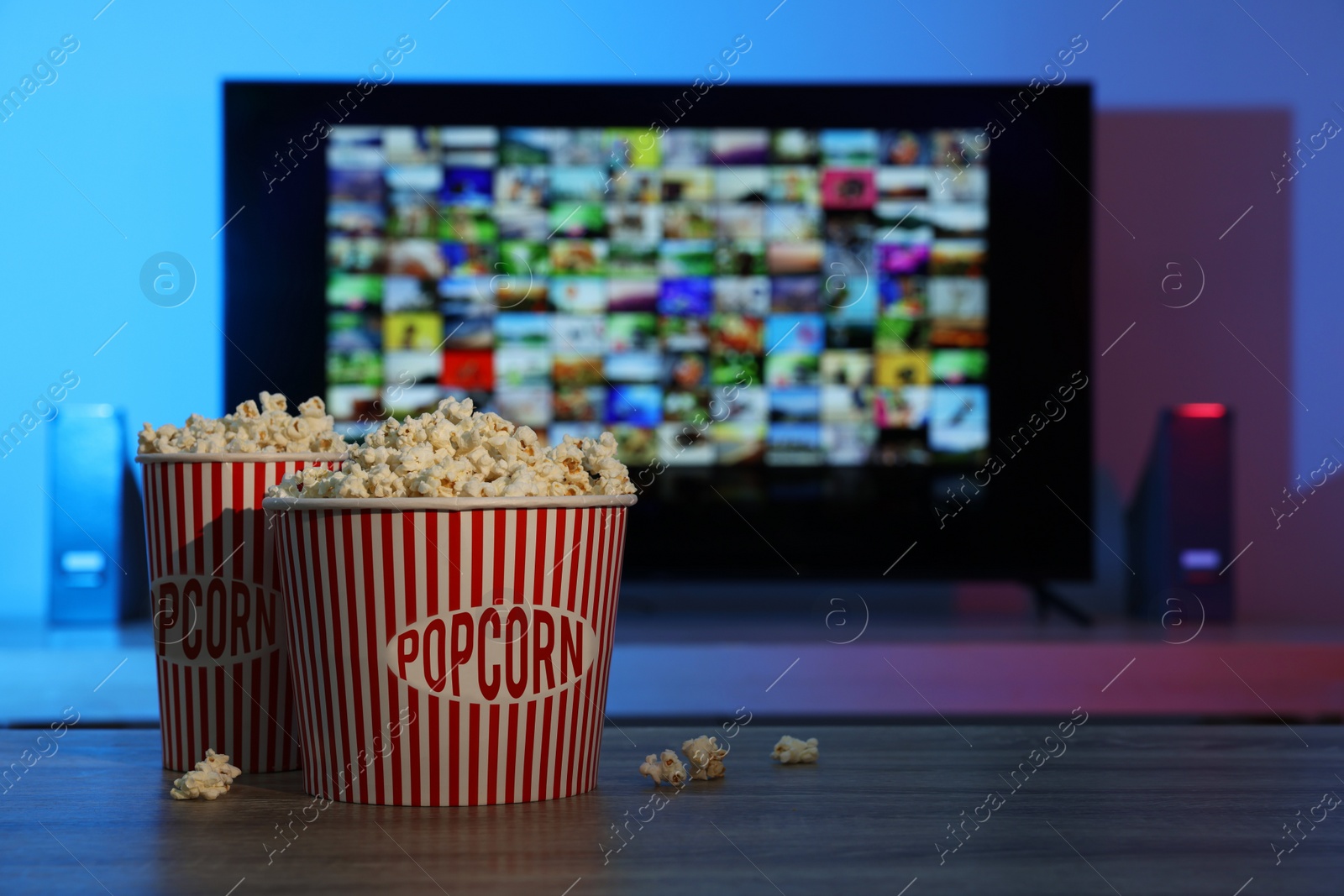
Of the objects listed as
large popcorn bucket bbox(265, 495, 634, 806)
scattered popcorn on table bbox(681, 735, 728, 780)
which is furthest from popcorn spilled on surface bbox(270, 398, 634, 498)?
scattered popcorn on table bbox(681, 735, 728, 780)

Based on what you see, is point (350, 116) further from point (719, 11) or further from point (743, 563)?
point (743, 563)

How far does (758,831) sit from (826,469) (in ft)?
8.38

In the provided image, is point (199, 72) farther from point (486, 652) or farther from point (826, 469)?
point (486, 652)

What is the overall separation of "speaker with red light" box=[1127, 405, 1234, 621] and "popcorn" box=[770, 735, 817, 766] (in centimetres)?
256

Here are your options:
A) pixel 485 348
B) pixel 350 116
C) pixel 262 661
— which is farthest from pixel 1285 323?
pixel 262 661

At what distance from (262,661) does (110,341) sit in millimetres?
2997

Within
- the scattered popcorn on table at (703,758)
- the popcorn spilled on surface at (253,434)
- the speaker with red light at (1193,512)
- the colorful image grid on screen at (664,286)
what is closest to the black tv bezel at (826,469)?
the colorful image grid on screen at (664,286)

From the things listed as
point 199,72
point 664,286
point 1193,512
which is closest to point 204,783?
point 664,286

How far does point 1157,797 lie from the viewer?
0.68 meters

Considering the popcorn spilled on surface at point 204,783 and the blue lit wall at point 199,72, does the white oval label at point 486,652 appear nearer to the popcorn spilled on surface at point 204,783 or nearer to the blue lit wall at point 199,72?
the popcorn spilled on surface at point 204,783

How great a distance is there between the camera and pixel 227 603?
0.81 m

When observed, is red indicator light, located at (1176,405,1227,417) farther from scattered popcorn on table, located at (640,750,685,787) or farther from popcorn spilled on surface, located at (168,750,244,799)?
popcorn spilled on surface, located at (168,750,244,799)

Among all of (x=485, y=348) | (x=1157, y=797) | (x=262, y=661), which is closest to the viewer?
(x=1157, y=797)

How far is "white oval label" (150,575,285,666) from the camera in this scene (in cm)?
81
